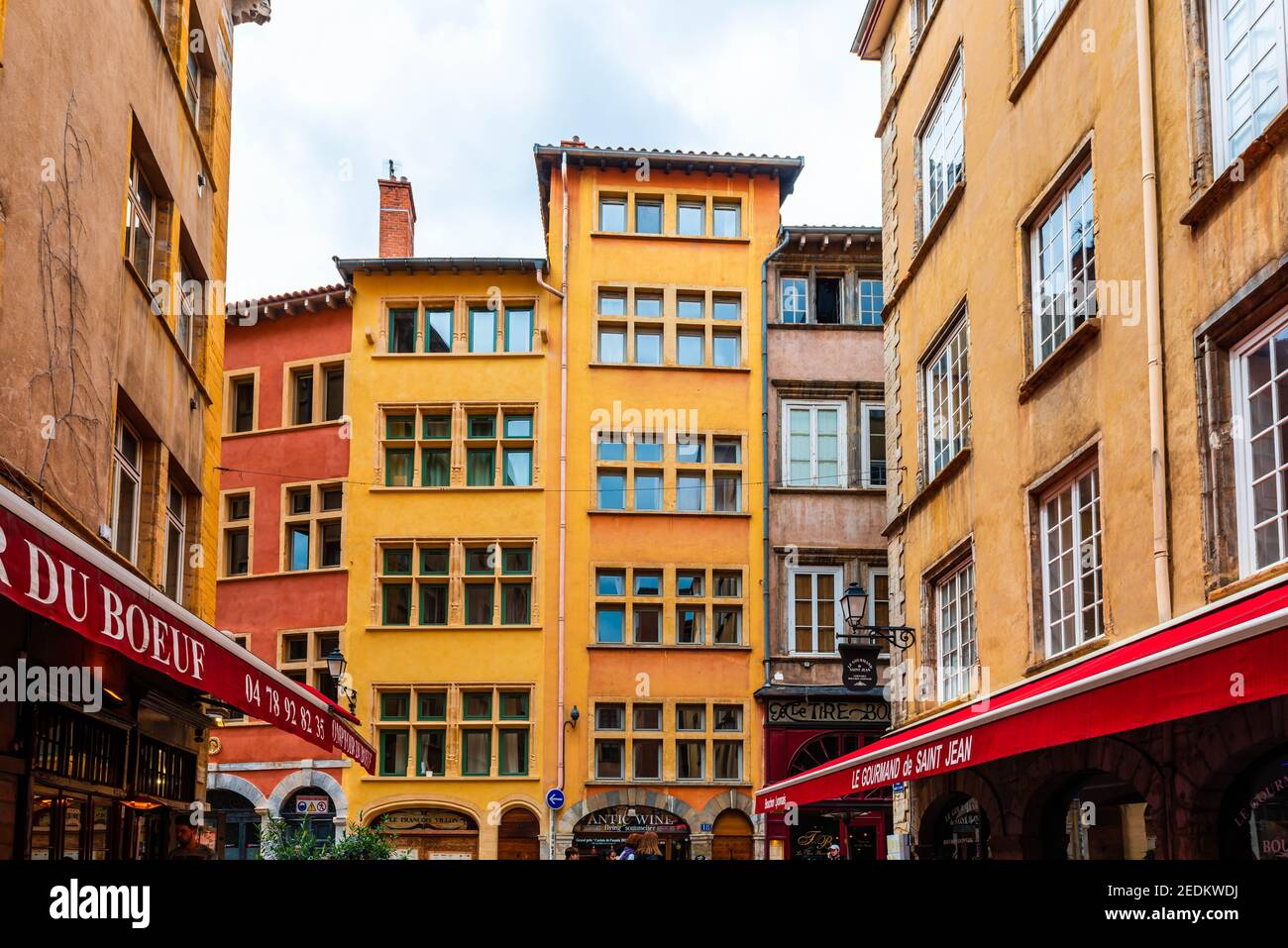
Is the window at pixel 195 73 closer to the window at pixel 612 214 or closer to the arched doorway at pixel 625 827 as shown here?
the window at pixel 612 214

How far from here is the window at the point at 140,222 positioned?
42.8ft

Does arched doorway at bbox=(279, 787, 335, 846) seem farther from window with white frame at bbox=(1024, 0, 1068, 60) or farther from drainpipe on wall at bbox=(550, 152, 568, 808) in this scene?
window with white frame at bbox=(1024, 0, 1068, 60)

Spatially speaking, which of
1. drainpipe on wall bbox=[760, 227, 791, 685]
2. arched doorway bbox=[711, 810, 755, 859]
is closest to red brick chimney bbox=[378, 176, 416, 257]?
drainpipe on wall bbox=[760, 227, 791, 685]

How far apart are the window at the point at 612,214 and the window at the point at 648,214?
0.29 meters

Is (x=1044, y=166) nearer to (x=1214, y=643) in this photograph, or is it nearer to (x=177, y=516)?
(x=1214, y=643)

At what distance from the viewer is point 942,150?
16641 mm

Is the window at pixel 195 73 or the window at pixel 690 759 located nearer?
the window at pixel 195 73

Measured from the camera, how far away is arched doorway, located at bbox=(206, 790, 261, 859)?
2927 centimetres

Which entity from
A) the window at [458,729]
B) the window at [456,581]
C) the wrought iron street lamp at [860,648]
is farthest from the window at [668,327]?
the wrought iron street lamp at [860,648]

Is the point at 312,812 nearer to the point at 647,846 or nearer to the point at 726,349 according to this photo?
the point at 726,349

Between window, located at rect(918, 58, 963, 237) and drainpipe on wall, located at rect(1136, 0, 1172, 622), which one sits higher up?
window, located at rect(918, 58, 963, 237)

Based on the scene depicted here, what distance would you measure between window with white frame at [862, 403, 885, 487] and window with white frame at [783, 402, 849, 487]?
422 mm
